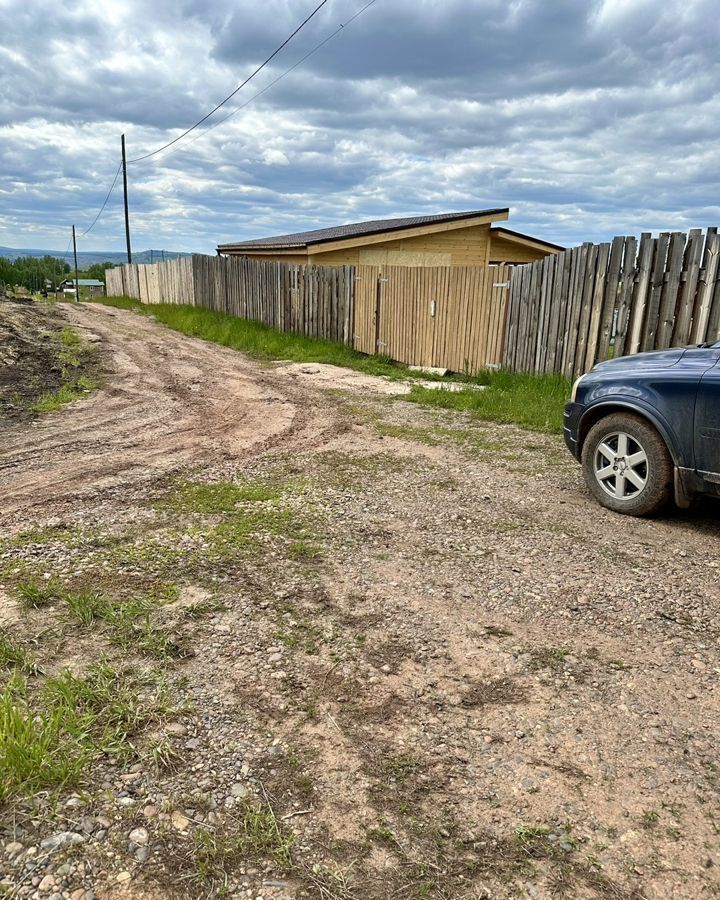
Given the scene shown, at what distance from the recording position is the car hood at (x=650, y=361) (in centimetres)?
470

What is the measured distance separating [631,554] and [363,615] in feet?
6.46

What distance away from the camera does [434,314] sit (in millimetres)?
11836

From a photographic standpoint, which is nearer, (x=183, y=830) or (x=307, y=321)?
(x=183, y=830)

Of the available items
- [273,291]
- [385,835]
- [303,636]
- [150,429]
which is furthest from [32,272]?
[385,835]

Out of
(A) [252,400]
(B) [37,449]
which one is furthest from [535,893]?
(A) [252,400]

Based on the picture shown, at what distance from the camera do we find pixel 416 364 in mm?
12406

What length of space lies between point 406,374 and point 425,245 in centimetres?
741

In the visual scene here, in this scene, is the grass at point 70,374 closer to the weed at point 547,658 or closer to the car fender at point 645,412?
the car fender at point 645,412

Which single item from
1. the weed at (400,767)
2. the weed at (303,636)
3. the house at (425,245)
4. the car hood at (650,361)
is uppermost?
the house at (425,245)

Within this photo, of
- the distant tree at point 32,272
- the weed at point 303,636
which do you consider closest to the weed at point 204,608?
the weed at point 303,636

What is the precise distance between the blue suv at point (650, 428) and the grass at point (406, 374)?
2.51m

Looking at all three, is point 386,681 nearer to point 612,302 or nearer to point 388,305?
point 612,302

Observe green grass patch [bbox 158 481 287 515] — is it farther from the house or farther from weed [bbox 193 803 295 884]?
the house

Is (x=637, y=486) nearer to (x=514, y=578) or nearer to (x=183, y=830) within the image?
(x=514, y=578)
